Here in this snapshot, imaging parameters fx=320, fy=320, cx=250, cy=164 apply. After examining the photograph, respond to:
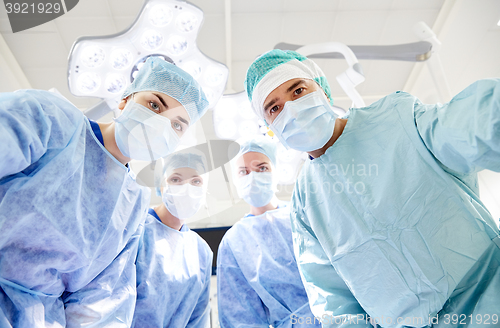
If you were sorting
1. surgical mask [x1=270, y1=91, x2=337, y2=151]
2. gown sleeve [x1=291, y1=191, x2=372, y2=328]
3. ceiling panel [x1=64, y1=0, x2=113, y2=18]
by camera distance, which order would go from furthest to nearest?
1. ceiling panel [x1=64, y1=0, x2=113, y2=18]
2. surgical mask [x1=270, y1=91, x2=337, y2=151]
3. gown sleeve [x1=291, y1=191, x2=372, y2=328]

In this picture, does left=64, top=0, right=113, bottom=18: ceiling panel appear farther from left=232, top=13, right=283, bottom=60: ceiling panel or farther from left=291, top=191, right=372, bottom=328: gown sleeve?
left=291, top=191, right=372, bottom=328: gown sleeve

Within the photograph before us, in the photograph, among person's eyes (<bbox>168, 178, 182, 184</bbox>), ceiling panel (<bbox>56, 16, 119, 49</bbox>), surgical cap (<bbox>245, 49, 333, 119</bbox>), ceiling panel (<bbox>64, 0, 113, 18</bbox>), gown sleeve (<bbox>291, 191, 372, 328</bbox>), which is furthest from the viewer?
ceiling panel (<bbox>56, 16, 119, 49</bbox>)

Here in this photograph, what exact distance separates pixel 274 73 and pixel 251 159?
31.5 inches

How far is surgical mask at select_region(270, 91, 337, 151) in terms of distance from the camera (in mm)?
1318

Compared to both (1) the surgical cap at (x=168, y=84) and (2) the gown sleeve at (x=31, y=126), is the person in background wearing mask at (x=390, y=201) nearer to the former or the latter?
(1) the surgical cap at (x=168, y=84)

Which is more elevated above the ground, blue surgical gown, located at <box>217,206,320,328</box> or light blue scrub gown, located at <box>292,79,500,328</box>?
light blue scrub gown, located at <box>292,79,500,328</box>

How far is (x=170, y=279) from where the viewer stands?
1733 mm

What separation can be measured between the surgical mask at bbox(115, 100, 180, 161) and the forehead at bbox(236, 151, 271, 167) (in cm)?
80

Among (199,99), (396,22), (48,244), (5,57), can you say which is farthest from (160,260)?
(396,22)

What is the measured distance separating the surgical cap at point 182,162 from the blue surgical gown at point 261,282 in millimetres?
462

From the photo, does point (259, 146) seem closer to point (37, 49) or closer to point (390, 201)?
point (390, 201)

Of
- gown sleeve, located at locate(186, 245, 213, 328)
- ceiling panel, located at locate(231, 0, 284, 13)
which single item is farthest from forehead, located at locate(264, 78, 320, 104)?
ceiling panel, located at locate(231, 0, 284, 13)

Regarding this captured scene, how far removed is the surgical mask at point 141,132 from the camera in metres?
1.36

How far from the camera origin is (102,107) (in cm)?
186
